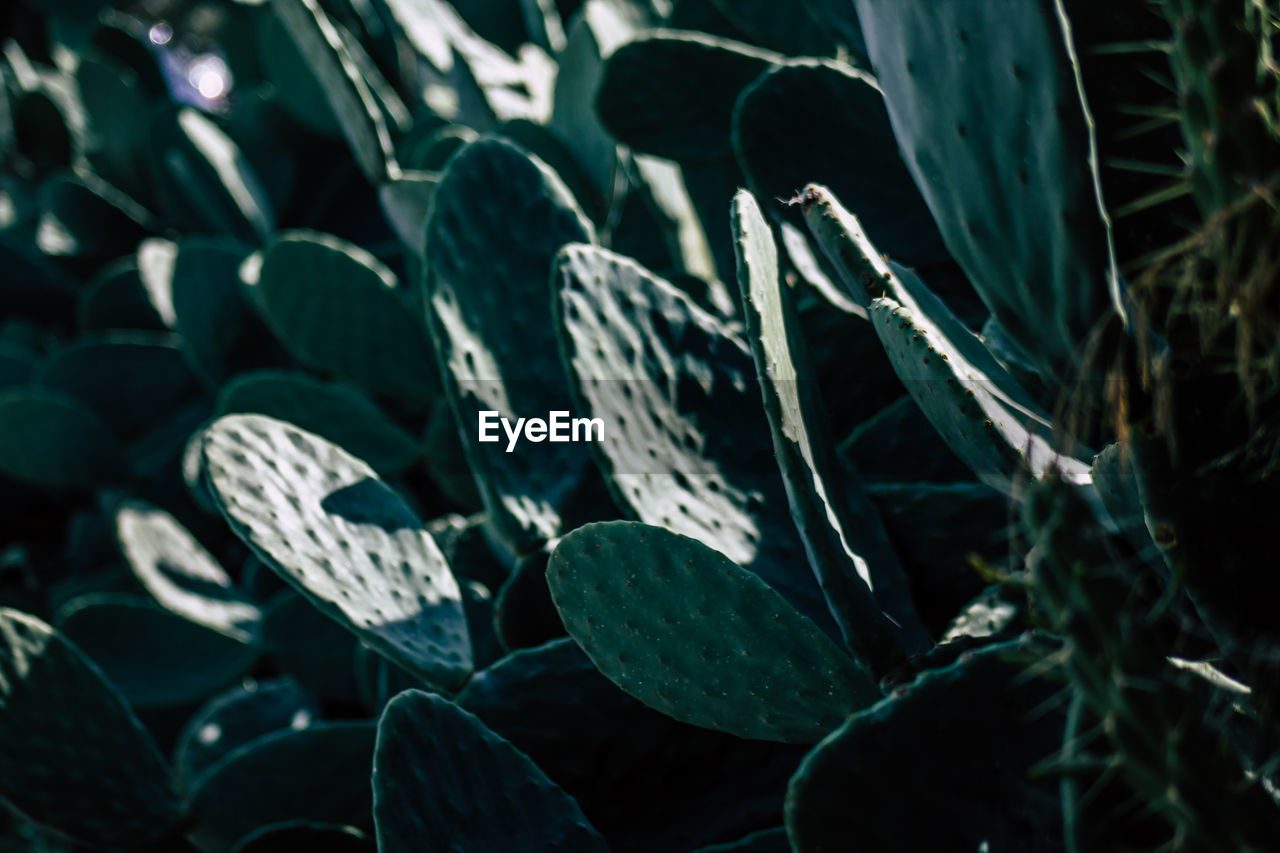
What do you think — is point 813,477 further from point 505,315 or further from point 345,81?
point 345,81

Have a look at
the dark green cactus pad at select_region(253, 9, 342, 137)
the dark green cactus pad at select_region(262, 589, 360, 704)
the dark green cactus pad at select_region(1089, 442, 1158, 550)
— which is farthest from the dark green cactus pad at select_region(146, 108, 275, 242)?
the dark green cactus pad at select_region(1089, 442, 1158, 550)

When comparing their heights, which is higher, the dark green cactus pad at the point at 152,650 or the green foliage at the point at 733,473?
the green foliage at the point at 733,473

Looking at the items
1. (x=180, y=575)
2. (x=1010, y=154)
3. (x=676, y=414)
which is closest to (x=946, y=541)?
(x=676, y=414)

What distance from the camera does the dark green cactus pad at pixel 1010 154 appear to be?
589 millimetres

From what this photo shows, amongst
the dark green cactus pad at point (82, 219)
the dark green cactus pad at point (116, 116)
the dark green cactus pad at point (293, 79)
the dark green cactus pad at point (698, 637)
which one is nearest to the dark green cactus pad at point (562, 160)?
the dark green cactus pad at point (293, 79)

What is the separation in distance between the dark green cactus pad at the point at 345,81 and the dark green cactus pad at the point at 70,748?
2.29 ft

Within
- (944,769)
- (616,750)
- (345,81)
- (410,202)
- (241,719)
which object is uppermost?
(345,81)

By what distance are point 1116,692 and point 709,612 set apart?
377 mm

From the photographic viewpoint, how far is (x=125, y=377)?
2.12 meters

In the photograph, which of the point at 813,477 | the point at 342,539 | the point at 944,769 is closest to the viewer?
the point at 944,769

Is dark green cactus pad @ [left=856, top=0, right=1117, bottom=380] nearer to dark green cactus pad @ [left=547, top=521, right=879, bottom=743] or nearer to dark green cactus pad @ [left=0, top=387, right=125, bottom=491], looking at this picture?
dark green cactus pad @ [left=547, top=521, right=879, bottom=743]

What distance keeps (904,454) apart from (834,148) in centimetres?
31

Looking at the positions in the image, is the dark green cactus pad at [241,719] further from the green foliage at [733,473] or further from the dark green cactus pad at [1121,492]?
the dark green cactus pad at [1121,492]

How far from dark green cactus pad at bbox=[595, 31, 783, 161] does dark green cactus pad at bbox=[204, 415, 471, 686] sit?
51 centimetres
